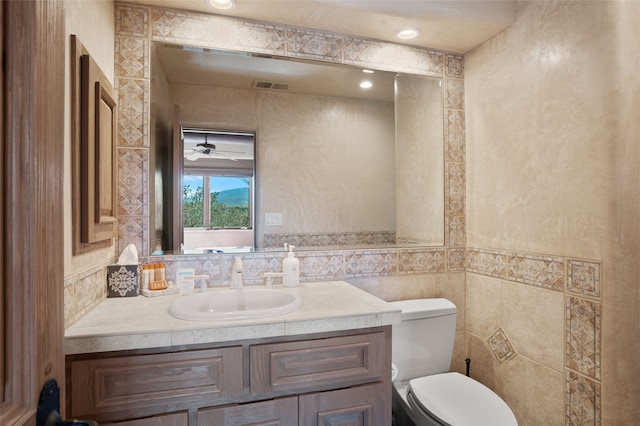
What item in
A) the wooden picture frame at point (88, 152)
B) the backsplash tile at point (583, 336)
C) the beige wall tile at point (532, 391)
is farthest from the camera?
the beige wall tile at point (532, 391)

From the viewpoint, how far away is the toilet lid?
57.4 inches

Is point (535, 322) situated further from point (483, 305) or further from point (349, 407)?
point (349, 407)

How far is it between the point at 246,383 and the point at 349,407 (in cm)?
37

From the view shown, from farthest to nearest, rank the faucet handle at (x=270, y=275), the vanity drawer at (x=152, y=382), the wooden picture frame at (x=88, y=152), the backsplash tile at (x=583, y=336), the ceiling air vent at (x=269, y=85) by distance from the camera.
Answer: the ceiling air vent at (x=269, y=85)
the faucet handle at (x=270, y=275)
the backsplash tile at (x=583, y=336)
the wooden picture frame at (x=88, y=152)
the vanity drawer at (x=152, y=382)

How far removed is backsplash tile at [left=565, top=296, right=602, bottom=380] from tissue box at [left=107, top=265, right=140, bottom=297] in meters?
1.85

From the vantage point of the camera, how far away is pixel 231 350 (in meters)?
1.17

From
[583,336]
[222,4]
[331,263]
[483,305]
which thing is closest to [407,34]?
[222,4]

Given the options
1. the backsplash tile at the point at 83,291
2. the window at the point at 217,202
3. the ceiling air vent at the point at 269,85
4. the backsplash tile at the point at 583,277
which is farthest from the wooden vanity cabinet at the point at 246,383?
the ceiling air vent at the point at 269,85

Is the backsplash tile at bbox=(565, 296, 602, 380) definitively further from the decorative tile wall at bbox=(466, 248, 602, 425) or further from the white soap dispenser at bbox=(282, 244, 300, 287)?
the white soap dispenser at bbox=(282, 244, 300, 287)

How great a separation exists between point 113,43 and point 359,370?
5.70ft

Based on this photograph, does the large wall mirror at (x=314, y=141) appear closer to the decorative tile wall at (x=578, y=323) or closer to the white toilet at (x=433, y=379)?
the white toilet at (x=433, y=379)

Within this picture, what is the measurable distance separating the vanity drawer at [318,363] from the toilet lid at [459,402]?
1.31 feet

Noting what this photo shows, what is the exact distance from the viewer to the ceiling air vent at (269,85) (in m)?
1.86

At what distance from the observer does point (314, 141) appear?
6.43 ft
